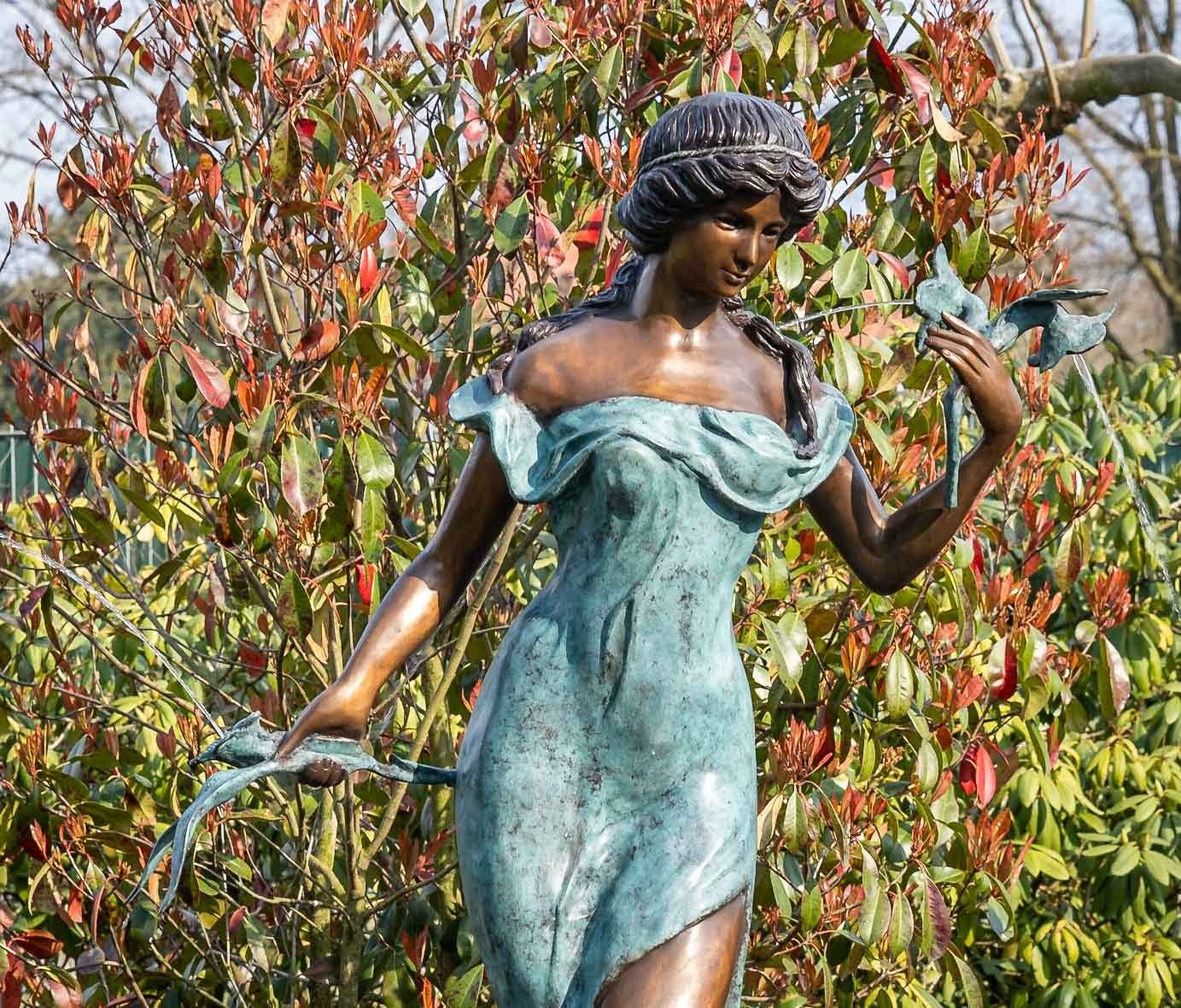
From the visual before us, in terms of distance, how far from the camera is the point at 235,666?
4.54 m

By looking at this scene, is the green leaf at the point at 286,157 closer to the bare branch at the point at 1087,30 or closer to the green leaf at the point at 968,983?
the green leaf at the point at 968,983

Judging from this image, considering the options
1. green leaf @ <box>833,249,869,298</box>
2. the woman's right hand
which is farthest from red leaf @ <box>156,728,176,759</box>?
green leaf @ <box>833,249,869,298</box>

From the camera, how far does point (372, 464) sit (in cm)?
369

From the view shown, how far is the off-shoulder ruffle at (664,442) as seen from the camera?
2654 mm

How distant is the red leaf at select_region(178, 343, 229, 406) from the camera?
3.82 m

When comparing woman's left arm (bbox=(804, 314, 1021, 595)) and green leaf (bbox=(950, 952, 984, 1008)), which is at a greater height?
woman's left arm (bbox=(804, 314, 1021, 595))

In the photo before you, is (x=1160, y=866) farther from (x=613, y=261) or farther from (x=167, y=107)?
(x=167, y=107)

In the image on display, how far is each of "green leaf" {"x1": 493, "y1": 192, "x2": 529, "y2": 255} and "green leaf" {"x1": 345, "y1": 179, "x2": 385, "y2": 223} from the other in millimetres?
243

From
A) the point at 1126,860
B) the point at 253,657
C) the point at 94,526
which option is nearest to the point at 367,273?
the point at 94,526

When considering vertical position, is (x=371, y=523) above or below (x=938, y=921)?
above

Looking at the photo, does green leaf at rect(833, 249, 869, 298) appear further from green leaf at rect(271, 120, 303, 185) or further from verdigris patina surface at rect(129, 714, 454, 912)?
verdigris patina surface at rect(129, 714, 454, 912)

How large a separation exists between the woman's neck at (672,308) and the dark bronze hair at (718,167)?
4 cm

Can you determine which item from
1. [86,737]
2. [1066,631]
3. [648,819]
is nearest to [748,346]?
[648,819]

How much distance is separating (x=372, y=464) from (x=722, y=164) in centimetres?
131
